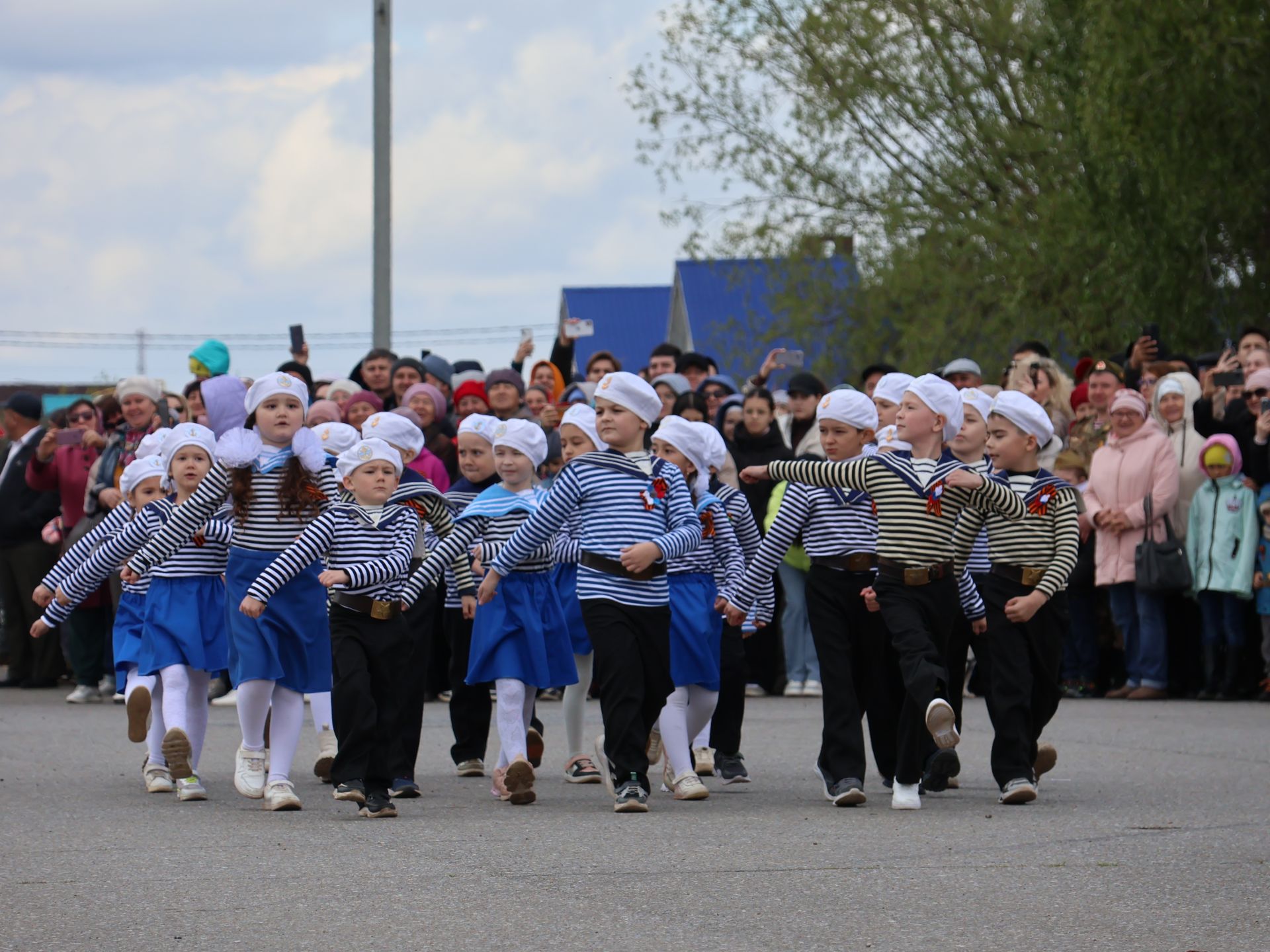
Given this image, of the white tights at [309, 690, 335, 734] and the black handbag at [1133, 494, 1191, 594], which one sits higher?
the black handbag at [1133, 494, 1191, 594]

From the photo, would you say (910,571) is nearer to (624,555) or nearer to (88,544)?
(624,555)

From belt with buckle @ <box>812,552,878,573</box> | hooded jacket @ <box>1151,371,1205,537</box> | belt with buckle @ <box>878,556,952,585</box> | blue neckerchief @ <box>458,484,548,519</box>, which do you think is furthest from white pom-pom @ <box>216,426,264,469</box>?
hooded jacket @ <box>1151,371,1205,537</box>

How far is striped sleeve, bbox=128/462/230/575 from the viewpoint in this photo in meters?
9.42

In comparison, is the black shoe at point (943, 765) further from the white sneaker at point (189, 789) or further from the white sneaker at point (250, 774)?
the white sneaker at point (189, 789)

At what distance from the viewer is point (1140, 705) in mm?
14414

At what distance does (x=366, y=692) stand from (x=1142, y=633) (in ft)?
26.4

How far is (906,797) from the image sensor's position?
29.2ft

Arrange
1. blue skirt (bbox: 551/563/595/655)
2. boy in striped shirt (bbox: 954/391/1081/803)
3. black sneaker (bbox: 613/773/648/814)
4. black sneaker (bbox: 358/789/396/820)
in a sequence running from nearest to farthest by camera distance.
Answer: black sneaker (bbox: 358/789/396/820) < black sneaker (bbox: 613/773/648/814) < boy in striped shirt (bbox: 954/391/1081/803) < blue skirt (bbox: 551/563/595/655)

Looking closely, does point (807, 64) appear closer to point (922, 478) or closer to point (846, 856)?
point (922, 478)

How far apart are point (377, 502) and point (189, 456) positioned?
137 centimetres

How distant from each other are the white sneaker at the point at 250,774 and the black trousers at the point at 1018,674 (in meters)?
3.36

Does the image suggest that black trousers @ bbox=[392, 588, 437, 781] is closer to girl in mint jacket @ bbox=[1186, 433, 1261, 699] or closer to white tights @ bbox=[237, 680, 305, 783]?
white tights @ bbox=[237, 680, 305, 783]

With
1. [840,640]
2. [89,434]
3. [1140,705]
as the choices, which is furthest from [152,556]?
[1140,705]

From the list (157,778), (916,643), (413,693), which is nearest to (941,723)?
(916,643)
